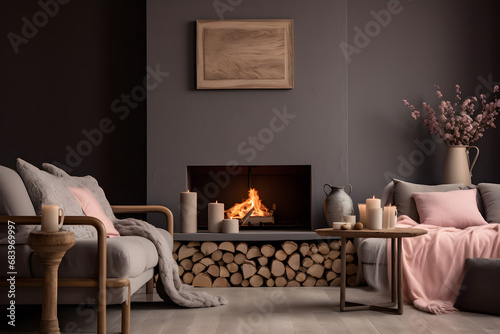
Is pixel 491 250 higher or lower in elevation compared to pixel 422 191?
lower

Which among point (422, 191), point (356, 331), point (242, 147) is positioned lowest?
point (356, 331)

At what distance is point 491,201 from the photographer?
14.7 feet

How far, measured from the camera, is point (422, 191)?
4648 mm

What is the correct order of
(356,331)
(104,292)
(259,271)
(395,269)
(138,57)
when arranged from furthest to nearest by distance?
(138,57)
(259,271)
(395,269)
(356,331)
(104,292)

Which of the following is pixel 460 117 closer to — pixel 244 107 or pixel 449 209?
pixel 449 209

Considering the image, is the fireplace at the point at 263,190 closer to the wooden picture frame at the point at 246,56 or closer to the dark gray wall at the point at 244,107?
the dark gray wall at the point at 244,107

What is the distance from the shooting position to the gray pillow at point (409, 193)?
4605 mm

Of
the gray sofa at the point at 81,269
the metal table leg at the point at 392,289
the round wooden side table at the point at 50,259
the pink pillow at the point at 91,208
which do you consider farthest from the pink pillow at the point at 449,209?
the round wooden side table at the point at 50,259

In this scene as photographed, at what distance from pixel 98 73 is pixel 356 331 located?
3.41m

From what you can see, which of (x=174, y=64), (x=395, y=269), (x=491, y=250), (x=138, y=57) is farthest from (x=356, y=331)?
(x=138, y=57)

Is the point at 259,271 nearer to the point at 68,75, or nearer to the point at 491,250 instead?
the point at 491,250

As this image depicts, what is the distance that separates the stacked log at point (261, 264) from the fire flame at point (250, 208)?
1.49ft

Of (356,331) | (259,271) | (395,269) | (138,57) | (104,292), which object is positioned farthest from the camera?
(138,57)

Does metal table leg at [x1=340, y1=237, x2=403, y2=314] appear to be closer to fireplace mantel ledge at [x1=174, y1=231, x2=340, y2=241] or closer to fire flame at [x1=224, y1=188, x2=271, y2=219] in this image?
fireplace mantel ledge at [x1=174, y1=231, x2=340, y2=241]
